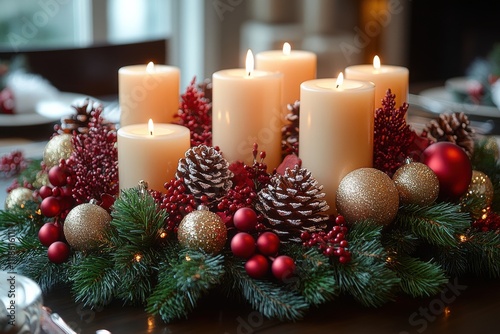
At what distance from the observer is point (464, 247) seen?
88 centimetres

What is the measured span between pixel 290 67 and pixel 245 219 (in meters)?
0.32

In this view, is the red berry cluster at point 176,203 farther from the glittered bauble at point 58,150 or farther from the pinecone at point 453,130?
the pinecone at point 453,130

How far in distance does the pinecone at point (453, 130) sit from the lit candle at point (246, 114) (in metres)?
0.24

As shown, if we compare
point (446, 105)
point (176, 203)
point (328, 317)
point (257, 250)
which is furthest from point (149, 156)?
point (446, 105)

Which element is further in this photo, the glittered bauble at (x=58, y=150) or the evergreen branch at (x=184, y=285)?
the glittered bauble at (x=58, y=150)

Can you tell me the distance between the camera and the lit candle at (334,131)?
35.3 inches

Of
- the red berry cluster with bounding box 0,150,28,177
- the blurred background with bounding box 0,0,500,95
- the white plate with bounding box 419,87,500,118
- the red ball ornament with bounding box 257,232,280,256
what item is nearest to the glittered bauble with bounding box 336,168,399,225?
the red ball ornament with bounding box 257,232,280,256

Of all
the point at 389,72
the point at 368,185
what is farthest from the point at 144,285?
the point at 389,72

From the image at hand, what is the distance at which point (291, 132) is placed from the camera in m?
1.04

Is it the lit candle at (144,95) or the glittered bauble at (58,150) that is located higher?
the lit candle at (144,95)

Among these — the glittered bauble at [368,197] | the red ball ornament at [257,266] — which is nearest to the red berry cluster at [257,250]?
the red ball ornament at [257,266]

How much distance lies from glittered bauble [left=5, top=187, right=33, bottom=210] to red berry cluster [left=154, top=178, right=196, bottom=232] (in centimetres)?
23

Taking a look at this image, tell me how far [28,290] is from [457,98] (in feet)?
4.69

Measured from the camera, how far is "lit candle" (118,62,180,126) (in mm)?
1043
